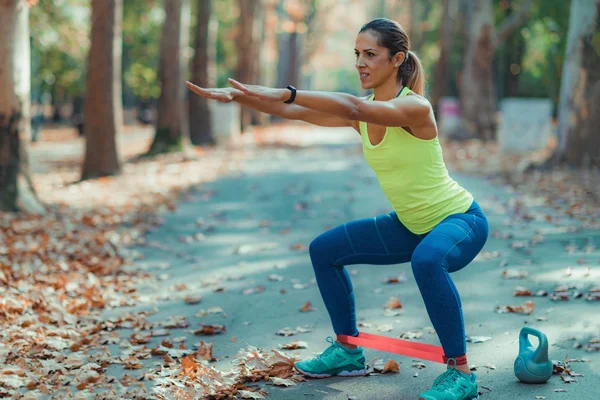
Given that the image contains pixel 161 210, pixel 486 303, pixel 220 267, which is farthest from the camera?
pixel 161 210

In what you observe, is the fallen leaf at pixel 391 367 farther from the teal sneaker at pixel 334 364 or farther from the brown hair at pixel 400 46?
the brown hair at pixel 400 46

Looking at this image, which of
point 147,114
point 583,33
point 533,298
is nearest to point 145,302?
point 533,298

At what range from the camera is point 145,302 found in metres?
6.98

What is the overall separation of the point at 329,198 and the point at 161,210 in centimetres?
289

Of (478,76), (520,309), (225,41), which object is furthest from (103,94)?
(225,41)

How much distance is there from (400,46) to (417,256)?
115cm

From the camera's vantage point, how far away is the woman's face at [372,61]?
13.8 feet

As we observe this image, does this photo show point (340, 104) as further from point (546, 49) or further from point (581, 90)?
point (546, 49)

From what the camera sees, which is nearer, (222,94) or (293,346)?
(222,94)

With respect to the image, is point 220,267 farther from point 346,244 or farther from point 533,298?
point 346,244

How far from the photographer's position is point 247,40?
101ft

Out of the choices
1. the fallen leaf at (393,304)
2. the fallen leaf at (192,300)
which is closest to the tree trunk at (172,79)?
the fallen leaf at (192,300)

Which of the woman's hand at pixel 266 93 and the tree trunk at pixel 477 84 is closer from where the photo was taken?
the woman's hand at pixel 266 93

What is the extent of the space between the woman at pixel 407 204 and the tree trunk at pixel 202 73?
1951 cm
